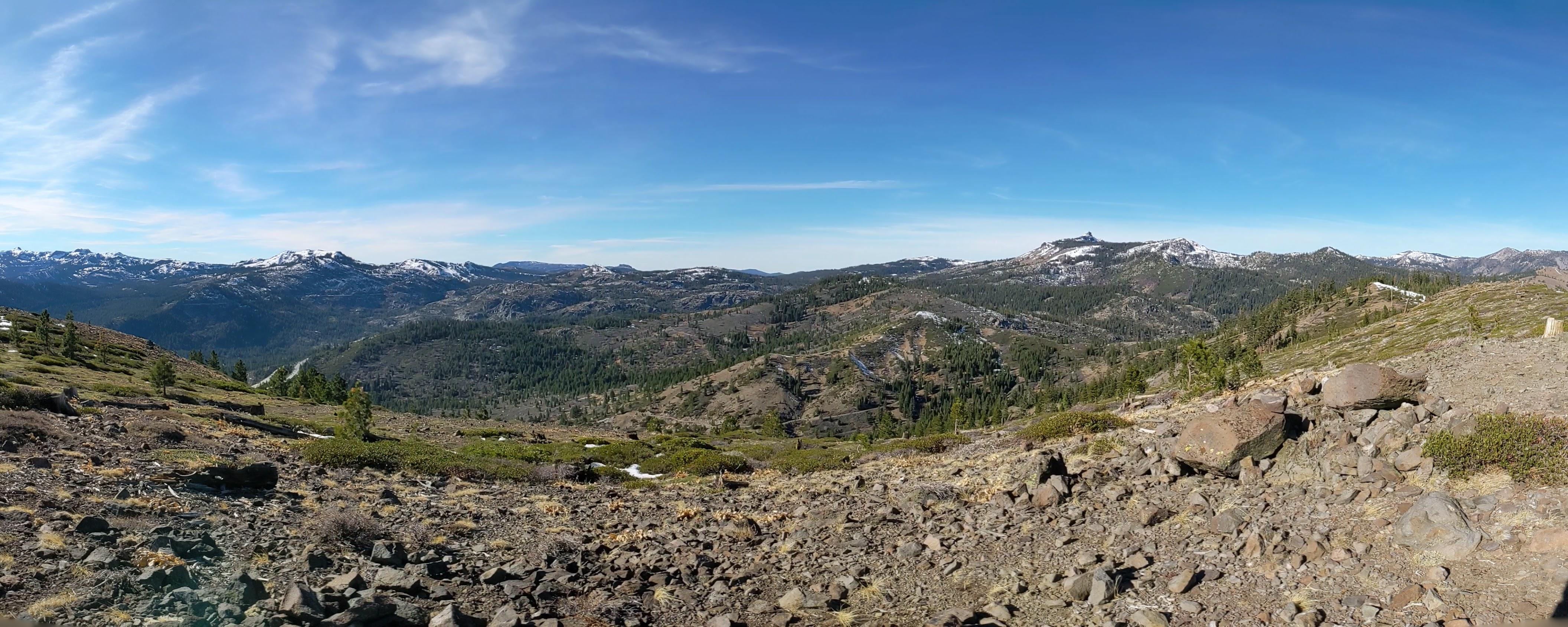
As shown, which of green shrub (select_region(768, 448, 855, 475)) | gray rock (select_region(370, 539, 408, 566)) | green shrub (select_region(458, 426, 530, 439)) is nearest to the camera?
gray rock (select_region(370, 539, 408, 566))

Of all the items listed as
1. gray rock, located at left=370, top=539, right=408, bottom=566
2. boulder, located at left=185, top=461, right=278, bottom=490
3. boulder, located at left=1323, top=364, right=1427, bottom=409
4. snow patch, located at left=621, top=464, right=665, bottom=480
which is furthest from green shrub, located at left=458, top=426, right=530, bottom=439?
boulder, located at left=1323, top=364, right=1427, bottom=409

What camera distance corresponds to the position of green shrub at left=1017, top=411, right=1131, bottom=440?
28953 mm

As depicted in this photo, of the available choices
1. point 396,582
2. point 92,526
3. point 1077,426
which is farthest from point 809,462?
point 92,526

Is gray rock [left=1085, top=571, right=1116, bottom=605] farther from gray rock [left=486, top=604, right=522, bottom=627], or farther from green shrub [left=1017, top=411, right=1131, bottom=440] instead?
green shrub [left=1017, top=411, right=1131, bottom=440]

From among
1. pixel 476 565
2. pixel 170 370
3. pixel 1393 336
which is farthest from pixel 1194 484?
pixel 1393 336

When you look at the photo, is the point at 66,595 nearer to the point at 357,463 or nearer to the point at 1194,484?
the point at 357,463

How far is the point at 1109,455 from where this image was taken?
21.4 metres

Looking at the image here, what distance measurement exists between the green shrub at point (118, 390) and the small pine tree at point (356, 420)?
41.3 ft

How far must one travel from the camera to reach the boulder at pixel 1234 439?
647 inches

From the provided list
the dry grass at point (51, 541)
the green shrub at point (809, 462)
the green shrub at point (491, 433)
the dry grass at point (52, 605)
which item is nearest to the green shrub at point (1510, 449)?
the green shrub at point (809, 462)

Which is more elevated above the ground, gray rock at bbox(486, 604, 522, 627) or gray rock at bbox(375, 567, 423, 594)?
gray rock at bbox(375, 567, 423, 594)

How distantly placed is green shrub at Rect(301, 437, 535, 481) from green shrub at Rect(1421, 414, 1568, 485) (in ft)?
99.3

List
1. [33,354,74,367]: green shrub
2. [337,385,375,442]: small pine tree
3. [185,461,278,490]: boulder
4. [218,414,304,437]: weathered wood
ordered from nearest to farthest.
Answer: [185,461,278,490]: boulder, [218,414,304,437]: weathered wood, [337,385,375,442]: small pine tree, [33,354,74,367]: green shrub

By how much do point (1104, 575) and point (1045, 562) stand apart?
6.86ft
